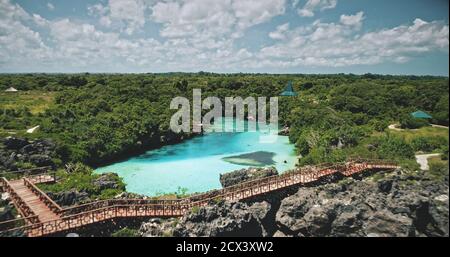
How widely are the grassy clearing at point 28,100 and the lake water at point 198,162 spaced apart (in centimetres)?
1350

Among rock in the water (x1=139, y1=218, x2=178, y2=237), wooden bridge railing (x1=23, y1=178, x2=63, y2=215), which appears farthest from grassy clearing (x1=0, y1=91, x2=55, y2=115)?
rock in the water (x1=139, y1=218, x2=178, y2=237)

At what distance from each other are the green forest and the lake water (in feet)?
5.77

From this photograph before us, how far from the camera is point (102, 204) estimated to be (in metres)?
14.9

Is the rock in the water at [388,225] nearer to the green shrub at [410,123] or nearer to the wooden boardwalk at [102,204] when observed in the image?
the wooden boardwalk at [102,204]

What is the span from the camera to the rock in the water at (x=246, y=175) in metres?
19.1

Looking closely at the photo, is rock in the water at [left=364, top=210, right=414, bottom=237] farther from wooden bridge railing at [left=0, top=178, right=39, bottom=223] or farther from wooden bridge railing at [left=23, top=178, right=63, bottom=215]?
wooden bridge railing at [left=0, top=178, right=39, bottom=223]

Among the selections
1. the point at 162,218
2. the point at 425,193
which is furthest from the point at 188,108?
the point at 425,193

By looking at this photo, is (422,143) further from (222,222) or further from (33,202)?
(33,202)

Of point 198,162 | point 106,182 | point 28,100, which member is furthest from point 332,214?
point 28,100

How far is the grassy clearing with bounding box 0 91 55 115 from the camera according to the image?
36.1 metres

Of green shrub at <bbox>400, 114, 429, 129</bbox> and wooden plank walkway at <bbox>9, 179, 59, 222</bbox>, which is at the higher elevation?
green shrub at <bbox>400, 114, 429, 129</bbox>

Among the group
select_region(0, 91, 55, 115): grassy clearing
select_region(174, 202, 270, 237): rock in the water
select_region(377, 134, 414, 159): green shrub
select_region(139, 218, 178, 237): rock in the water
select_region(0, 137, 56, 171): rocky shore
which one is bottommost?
select_region(139, 218, 178, 237): rock in the water

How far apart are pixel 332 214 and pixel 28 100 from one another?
37.5m

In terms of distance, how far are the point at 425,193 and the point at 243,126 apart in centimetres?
3429
